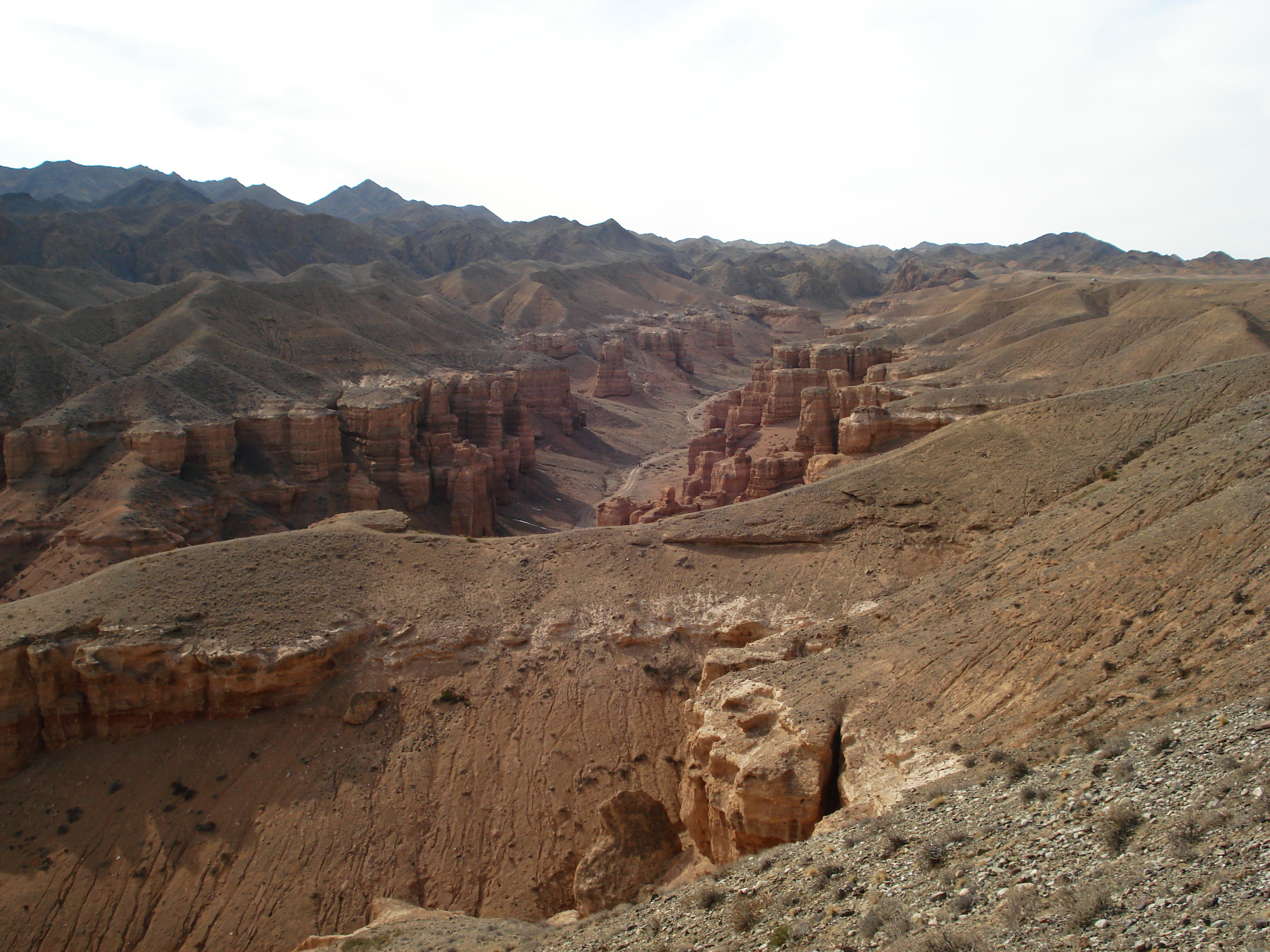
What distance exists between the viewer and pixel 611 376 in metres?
85.5

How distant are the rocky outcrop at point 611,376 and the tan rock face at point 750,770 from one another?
224ft

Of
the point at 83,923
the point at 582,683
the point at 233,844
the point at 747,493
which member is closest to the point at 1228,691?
the point at 582,683

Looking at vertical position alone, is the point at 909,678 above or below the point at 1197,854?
below

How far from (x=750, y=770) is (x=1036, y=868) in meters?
6.33

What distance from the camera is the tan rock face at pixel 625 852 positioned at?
53.5 feet

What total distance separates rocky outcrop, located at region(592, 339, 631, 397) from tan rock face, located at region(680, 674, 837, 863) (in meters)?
68.2

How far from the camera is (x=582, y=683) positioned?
2295cm

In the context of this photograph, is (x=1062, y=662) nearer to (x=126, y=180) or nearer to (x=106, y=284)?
(x=106, y=284)

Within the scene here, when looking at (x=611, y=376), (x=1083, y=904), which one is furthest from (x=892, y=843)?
(x=611, y=376)

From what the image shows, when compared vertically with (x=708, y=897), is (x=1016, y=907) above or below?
above

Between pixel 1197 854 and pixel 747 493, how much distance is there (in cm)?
3094

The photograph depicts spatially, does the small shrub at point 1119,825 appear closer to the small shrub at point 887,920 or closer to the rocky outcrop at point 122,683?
the small shrub at point 887,920

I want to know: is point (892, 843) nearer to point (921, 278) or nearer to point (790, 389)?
point (790, 389)

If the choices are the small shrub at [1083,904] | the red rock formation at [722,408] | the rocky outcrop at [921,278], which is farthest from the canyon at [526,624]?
the rocky outcrop at [921,278]
